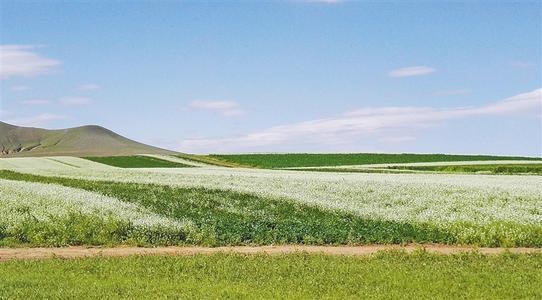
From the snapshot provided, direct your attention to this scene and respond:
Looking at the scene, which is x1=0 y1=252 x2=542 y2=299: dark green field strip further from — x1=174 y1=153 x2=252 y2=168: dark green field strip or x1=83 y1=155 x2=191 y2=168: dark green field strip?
x1=174 y1=153 x2=252 y2=168: dark green field strip

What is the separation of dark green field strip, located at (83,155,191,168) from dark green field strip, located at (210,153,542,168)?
9.57 metres

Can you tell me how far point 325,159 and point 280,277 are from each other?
9197 centimetres

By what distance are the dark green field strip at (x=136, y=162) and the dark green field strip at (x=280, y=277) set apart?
75.2 meters

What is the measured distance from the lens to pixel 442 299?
50.2ft

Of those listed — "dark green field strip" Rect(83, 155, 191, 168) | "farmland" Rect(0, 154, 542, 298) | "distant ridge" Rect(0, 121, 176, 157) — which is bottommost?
"farmland" Rect(0, 154, 542, 298)

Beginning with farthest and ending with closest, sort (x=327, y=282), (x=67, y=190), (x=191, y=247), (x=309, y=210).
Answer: (x=67, y=190) → (x=309, y=210) → (x=191, y=247) → (x=327, y=282)

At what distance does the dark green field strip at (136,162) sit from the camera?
95.6 metres

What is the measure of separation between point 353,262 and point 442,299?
16.6 feet

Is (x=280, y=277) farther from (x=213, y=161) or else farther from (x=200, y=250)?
(x=213, y=161)

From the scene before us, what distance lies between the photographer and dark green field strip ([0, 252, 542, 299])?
15.8 m

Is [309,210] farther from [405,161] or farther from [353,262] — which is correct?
[405,161]

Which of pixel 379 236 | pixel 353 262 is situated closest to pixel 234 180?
pixel 379 236

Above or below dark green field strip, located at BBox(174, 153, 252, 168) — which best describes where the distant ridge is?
above

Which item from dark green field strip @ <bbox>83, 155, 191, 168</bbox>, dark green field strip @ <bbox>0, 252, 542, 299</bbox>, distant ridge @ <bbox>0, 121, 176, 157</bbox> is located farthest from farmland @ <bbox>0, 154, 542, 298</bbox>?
distant ridge @ <bbox>0, 121, 176, 157</bbox>
